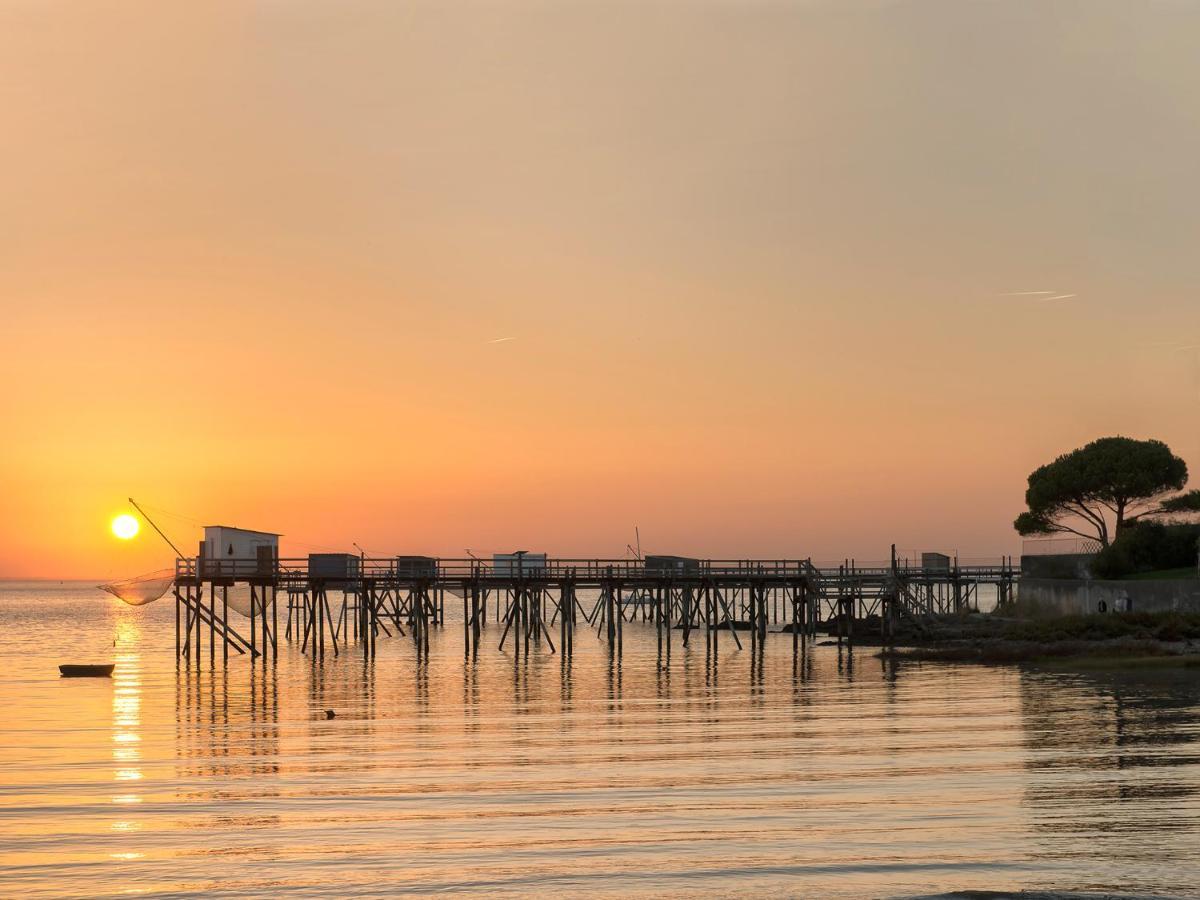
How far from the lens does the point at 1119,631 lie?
56188mm

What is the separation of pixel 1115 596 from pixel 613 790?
43623 mm

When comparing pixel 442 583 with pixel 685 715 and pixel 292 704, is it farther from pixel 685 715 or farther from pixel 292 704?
pixel 685 715

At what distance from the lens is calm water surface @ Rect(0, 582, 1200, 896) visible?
17.7m

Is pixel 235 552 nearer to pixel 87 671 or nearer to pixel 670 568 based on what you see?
pixel 87 671

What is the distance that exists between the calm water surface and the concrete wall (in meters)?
13.5

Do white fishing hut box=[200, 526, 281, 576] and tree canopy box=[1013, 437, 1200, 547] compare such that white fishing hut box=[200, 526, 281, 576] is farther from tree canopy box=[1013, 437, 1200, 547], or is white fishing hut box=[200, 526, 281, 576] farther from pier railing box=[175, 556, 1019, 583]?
tree canopy box=[1013, 437, 1200, 547]

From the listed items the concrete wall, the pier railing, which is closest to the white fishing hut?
the pier railing

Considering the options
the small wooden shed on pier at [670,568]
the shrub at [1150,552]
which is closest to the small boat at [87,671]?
the small wooden shed on pier at [670,568]

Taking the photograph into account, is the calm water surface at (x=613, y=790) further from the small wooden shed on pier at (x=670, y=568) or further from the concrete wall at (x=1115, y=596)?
the small wooden shed on pier at (x=670, y=568)

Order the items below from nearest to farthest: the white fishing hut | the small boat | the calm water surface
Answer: the calm water surface < the small boat < the white fishing hut

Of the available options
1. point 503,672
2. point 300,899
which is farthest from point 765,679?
point 300,899

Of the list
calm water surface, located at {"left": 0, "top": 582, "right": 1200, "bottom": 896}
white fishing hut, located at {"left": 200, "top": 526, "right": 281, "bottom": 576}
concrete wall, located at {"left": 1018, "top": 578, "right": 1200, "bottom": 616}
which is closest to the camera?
calm water surface, located at {"left": 0, "top": 582, "right": 1200, "bottom": 896}

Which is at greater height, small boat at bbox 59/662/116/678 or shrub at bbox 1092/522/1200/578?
shrub at bbox 1092/522/1200/578

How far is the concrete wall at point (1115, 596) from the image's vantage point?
192ft
